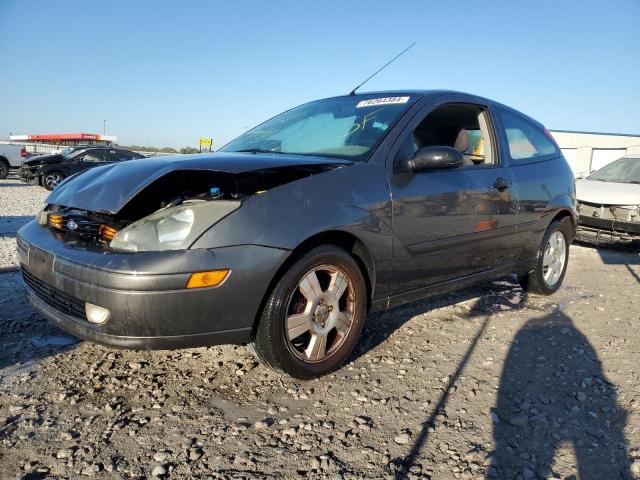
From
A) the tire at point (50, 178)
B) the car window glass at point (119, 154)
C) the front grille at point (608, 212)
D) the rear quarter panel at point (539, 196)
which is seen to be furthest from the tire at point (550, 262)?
the tire at point (50, 178)

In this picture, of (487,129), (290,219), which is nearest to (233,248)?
(290,219)

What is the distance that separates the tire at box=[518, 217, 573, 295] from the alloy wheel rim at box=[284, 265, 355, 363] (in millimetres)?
2415

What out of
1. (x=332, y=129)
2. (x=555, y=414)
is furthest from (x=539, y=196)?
(x=555, y=414)

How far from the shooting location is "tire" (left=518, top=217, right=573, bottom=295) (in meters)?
4.51

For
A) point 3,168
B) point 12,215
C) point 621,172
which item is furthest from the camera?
point 3,168

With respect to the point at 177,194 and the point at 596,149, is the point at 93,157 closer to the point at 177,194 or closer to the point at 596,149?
the point at 177,194

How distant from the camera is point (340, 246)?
109 inches

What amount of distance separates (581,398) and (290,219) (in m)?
1.78

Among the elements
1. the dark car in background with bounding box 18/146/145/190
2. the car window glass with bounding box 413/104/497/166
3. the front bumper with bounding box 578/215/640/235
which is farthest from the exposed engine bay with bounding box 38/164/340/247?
the dark car in background with bounding box 18/146/145/190

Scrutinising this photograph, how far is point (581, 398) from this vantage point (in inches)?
103

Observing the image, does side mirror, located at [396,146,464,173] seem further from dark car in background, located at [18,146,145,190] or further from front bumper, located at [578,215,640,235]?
dark car in background, located at [18,146,145,190]

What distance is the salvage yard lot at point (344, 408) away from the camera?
1985 mm

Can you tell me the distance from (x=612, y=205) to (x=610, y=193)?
0.19m

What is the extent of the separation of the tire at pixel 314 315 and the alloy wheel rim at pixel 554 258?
252 centimetres
